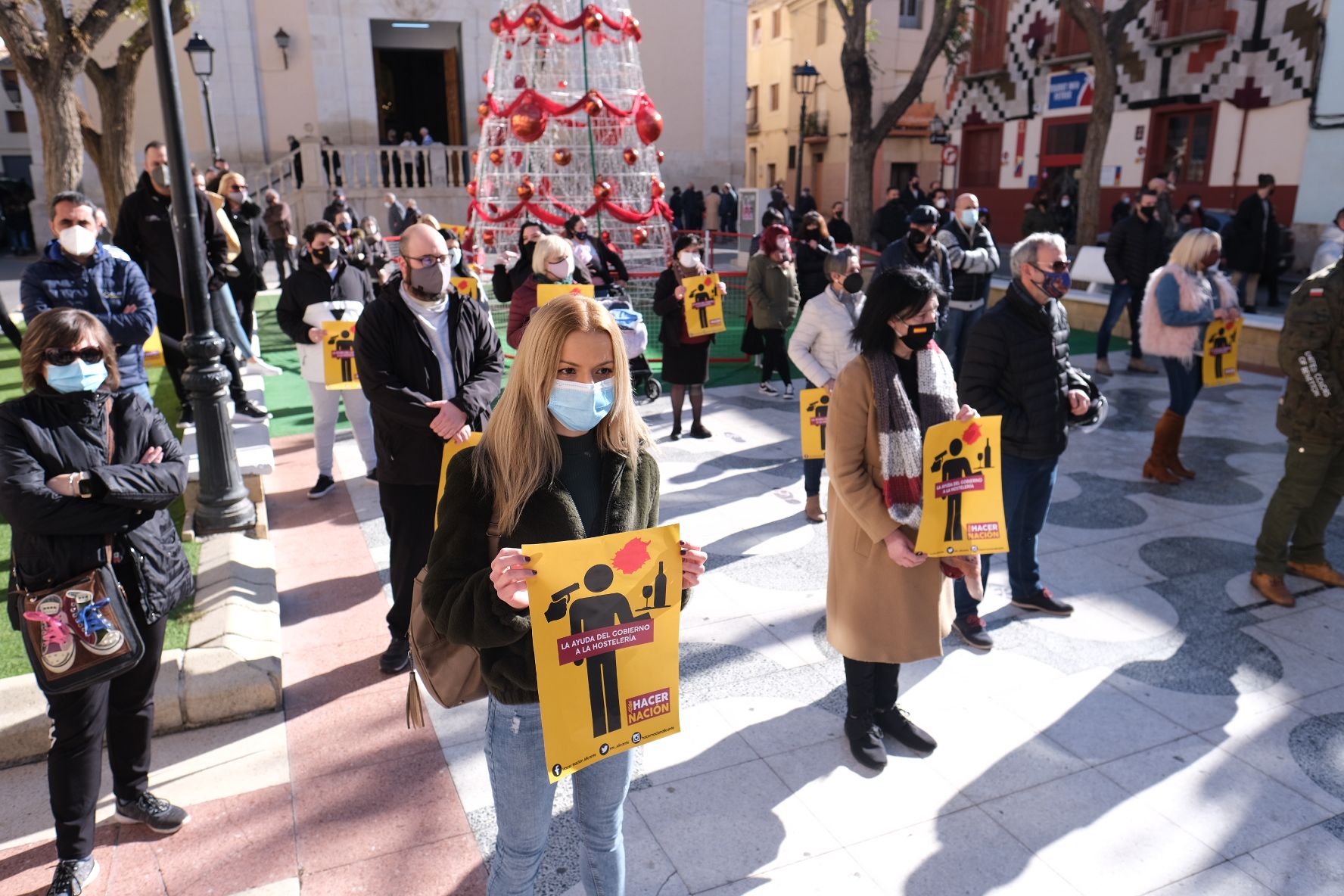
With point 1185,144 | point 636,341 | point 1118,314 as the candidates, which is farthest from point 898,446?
point 1185,144

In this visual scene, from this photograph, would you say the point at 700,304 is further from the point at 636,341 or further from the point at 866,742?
the point at 866,742

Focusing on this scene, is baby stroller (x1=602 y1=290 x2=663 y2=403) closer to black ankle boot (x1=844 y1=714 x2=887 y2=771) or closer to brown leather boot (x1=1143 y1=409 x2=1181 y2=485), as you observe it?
black ankle boot (x1=844 y1=714 x2=887 y2=771)

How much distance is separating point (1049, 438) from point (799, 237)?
21.4ft

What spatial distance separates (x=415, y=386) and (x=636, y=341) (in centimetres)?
267

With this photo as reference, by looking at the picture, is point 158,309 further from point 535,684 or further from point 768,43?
point 768,43

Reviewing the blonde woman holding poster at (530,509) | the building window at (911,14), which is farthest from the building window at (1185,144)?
the blonde woman holding poster at (530,509)

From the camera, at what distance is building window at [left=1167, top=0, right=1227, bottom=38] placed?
67.4 ft

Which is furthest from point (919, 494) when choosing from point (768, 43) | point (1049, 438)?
point (768, 43)

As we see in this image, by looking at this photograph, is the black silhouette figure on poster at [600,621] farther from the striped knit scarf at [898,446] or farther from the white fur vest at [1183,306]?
the white fur vest at [1183,306]

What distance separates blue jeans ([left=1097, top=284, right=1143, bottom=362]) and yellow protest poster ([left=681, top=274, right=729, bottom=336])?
528 centimetres

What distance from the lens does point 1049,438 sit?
459 centimetres

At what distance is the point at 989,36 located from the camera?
90.3ft

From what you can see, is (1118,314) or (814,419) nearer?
(814,419)

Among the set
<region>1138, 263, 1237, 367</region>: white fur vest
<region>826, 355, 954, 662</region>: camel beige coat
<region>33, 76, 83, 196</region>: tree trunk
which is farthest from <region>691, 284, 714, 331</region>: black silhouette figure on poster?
<region>33, 76, 83, 196</region>: tree trunk
